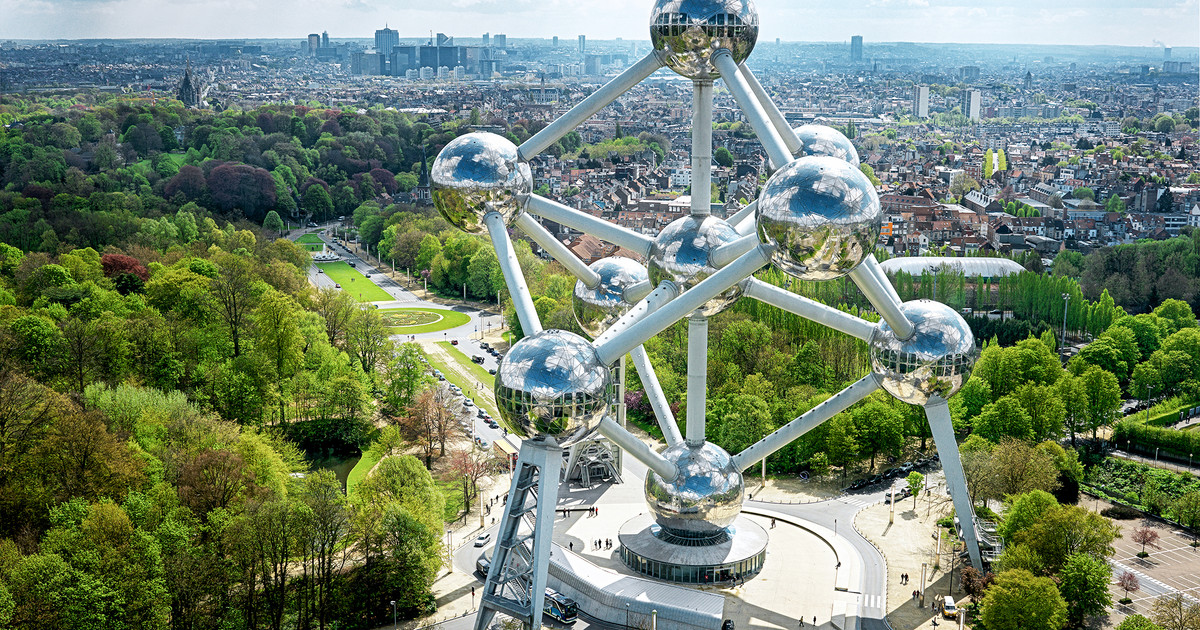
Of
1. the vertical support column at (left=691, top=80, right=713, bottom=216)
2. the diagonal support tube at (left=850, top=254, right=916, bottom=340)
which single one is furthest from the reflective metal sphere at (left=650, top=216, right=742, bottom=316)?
the diagonal support tube at (left=850, top=254, right=916, bottom=340)

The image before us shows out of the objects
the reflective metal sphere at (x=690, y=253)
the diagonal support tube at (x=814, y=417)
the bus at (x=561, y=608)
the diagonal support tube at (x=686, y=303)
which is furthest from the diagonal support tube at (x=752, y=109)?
the bus at (x=561, y=608)

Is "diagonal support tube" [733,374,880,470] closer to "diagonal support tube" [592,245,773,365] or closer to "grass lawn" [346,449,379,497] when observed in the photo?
"diagonal support tube" [592,245,773,365]

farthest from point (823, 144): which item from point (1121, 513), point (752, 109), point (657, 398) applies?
point (1121, 513)

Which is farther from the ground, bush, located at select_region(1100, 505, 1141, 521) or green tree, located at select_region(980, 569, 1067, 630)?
green tree, located at select_region(980, 569, 1067, 630)

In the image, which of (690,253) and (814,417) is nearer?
(690,253)

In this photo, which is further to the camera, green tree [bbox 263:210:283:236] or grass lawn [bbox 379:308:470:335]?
green tree [bbox 263:210:283:236]

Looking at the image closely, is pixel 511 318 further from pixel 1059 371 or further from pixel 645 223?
pixel 645 223

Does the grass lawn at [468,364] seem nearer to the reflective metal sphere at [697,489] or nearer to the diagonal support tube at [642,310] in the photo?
the reflective metal sphere at [697,489]

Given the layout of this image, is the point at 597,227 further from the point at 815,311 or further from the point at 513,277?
the point at 815,311
